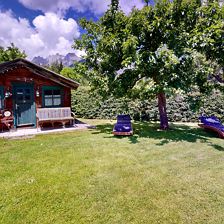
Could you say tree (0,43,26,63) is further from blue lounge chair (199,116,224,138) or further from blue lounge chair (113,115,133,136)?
blue lounge chair (199,116,224,138)

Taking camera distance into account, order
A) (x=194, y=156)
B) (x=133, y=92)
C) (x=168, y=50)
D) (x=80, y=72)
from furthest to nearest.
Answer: (x=133, y=92) < (x=80, y=72) < (x=168, y=50) < (x=194, y=156)

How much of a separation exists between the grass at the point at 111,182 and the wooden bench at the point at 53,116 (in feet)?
8.55

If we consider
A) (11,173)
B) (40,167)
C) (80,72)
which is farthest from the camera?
(80,72)

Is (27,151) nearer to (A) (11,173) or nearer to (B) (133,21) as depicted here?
(A) (11,173)

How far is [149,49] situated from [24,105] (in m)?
7.49

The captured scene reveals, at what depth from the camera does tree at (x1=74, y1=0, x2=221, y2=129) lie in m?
8.54

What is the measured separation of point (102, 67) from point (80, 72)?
45.8 inches

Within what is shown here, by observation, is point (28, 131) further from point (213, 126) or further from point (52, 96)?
point (213, 126)

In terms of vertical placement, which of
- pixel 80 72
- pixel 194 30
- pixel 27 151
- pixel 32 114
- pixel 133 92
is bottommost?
pixel 27 151

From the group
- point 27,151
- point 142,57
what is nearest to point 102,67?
point 142,57

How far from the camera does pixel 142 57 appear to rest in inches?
350

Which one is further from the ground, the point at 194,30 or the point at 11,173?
the point at 194,30

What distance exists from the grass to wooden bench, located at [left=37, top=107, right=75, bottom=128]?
8.55 ft

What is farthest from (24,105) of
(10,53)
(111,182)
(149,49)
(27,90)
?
(10,53)
